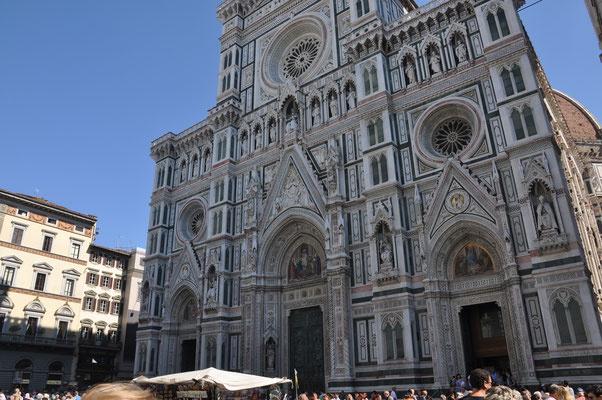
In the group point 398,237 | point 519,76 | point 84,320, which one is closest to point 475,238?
point 398,237

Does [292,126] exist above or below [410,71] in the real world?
below

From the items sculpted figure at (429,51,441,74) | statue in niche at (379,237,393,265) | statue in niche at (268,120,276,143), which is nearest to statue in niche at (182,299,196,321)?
statue in niche at (268,120,276,143)

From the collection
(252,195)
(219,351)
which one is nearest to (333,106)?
(252,195)

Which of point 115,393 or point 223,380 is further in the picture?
point 223,380

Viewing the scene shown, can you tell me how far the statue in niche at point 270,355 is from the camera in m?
23.5

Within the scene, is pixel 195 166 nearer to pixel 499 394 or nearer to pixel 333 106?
pixel 333 106

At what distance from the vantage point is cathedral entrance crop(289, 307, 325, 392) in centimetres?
2248

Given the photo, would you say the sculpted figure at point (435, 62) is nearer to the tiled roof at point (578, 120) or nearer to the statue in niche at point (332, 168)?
the statue in niche at point (332, 168)

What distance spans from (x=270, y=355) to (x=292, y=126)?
12.6 metres

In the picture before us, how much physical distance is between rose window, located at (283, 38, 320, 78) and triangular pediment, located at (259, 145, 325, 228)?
240 inches

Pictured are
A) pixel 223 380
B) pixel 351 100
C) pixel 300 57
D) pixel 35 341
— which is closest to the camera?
pixel 223 380

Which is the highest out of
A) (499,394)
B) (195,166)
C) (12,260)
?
(195,166)

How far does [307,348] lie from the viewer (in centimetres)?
2334

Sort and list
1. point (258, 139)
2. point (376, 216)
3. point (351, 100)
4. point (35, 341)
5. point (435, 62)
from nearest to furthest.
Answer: point (376, 216)
point (435, 62)
point (351, 100)
point (258, 139)
point (35, 341)
